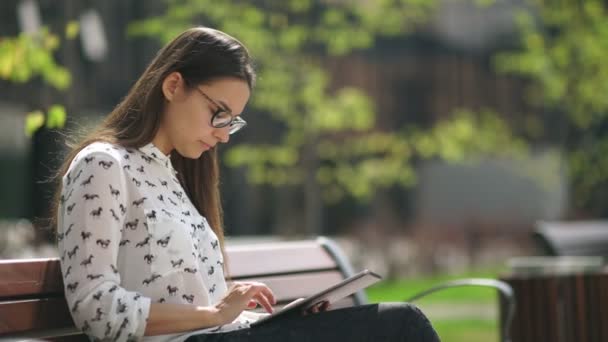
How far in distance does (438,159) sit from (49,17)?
34.8 ft

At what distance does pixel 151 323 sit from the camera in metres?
2.84

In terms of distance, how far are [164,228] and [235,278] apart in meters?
0.93

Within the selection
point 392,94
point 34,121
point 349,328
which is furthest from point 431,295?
point 349,328

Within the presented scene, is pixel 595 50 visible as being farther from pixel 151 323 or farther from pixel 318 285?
pixel 151 323

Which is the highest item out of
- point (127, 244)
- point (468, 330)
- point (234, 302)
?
point (127, 244)

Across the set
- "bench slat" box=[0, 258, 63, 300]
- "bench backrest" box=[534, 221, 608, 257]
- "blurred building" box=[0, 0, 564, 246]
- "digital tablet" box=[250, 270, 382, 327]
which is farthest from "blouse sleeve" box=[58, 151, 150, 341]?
"blurred building" box=[0, 0, 564, 246]

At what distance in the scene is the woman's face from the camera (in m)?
3.18

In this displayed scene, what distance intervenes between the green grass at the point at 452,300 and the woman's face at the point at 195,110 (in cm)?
598

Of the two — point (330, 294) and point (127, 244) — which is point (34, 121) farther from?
point (330, 294)

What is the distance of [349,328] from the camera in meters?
2.97

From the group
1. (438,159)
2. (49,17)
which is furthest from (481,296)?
(438,159)

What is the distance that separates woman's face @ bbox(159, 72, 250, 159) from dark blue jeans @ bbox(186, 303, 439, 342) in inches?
24.4

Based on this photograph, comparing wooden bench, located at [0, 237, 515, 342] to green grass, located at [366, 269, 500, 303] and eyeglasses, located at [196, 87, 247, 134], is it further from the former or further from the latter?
green grass, located at [366, 269, 500, 303]

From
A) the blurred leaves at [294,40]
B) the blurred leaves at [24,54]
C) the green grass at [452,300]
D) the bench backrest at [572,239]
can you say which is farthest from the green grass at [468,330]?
the blurred leaves at [24,54]
